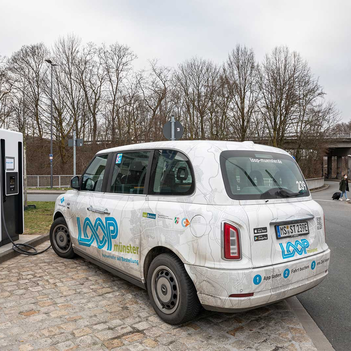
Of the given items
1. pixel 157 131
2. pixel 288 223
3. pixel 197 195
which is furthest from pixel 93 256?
pixel 157 131

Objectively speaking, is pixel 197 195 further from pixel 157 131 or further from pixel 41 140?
pixel 41 140

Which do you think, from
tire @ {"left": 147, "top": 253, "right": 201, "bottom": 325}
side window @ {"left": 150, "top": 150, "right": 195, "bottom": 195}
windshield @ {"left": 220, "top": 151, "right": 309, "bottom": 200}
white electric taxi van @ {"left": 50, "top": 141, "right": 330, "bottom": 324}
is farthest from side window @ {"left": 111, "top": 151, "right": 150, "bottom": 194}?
windshield @ {"left": 220, "top": 151, "right": 309, "bottom": 200}

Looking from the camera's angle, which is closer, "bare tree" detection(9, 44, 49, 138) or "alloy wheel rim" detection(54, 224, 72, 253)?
"alloy wheel rim" detection(54, 224, 72, 253)

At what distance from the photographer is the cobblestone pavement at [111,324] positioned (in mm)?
2963

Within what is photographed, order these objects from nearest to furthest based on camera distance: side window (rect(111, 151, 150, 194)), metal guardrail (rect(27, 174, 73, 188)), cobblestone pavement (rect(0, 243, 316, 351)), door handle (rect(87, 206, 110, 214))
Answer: cobblestone pavement (rect(0, 243, 316, 351)) → side window (rect(111, 151, 150, 194)) → door handle (rect(87, 206, 110, 214)) → metal guardrail (rect(27, 174, 73, 188))

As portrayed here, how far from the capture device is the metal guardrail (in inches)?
1093

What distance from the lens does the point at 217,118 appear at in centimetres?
3200

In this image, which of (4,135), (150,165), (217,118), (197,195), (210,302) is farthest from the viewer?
(217,118)

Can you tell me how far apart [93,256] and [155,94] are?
28.7 metres

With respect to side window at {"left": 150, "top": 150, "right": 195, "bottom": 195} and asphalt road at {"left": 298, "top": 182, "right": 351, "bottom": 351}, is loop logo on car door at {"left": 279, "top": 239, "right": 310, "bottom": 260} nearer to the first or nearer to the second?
asphalt road at {"left": 298, "top": 182, "right": 351, "bottom": 351}

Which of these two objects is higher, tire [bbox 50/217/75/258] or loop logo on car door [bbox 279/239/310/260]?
loop logo on car door [bbox 279/239/310/260]

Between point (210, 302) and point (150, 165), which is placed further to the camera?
point (150, 165)

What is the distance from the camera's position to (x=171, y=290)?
10.7 feet

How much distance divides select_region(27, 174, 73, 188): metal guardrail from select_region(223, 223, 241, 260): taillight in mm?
27130
